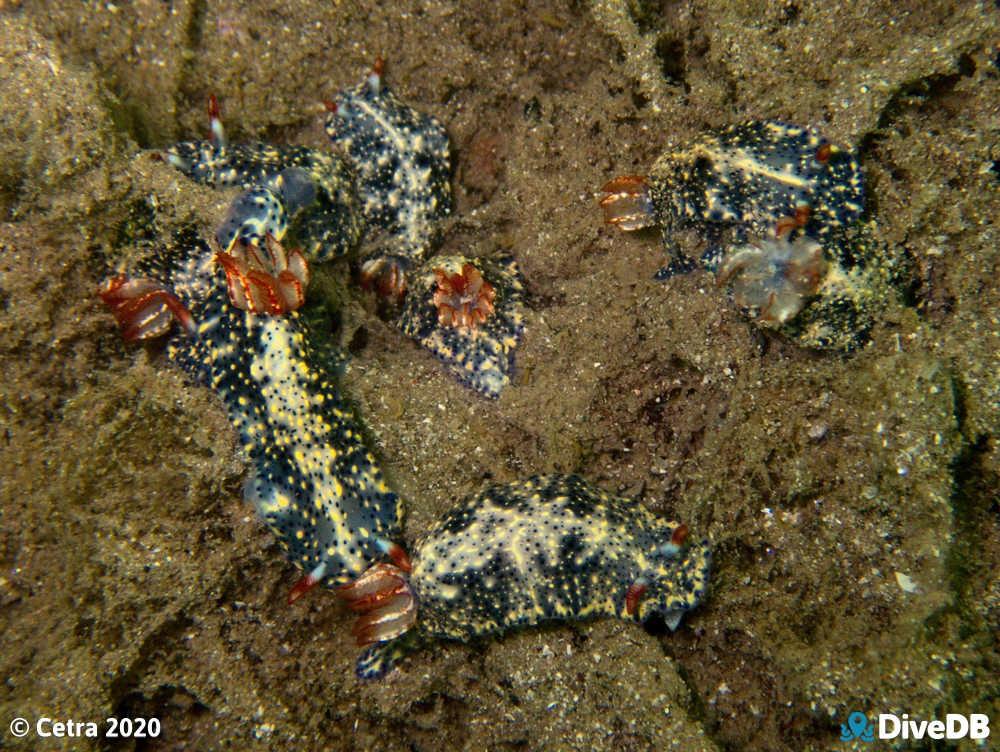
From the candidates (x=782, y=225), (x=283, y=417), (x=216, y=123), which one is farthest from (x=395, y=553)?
(x=216, y=123)

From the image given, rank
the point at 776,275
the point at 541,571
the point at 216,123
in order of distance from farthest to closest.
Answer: the point at 216,123 → the point at 541,571 → the point at 776,275

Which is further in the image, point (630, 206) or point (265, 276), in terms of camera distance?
point (630, 206)

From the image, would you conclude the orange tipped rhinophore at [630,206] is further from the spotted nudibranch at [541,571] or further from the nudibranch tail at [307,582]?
the nudibranch tail at [307,582]

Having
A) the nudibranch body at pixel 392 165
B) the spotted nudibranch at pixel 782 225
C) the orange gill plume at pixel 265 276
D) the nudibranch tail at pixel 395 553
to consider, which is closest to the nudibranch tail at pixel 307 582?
the nudibranch tail at pixel 395 553

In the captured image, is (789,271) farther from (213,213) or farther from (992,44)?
(213,213)

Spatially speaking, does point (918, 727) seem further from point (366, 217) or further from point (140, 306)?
point (140, 306)

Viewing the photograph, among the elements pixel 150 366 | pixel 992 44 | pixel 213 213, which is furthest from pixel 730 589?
pixel 213 213
